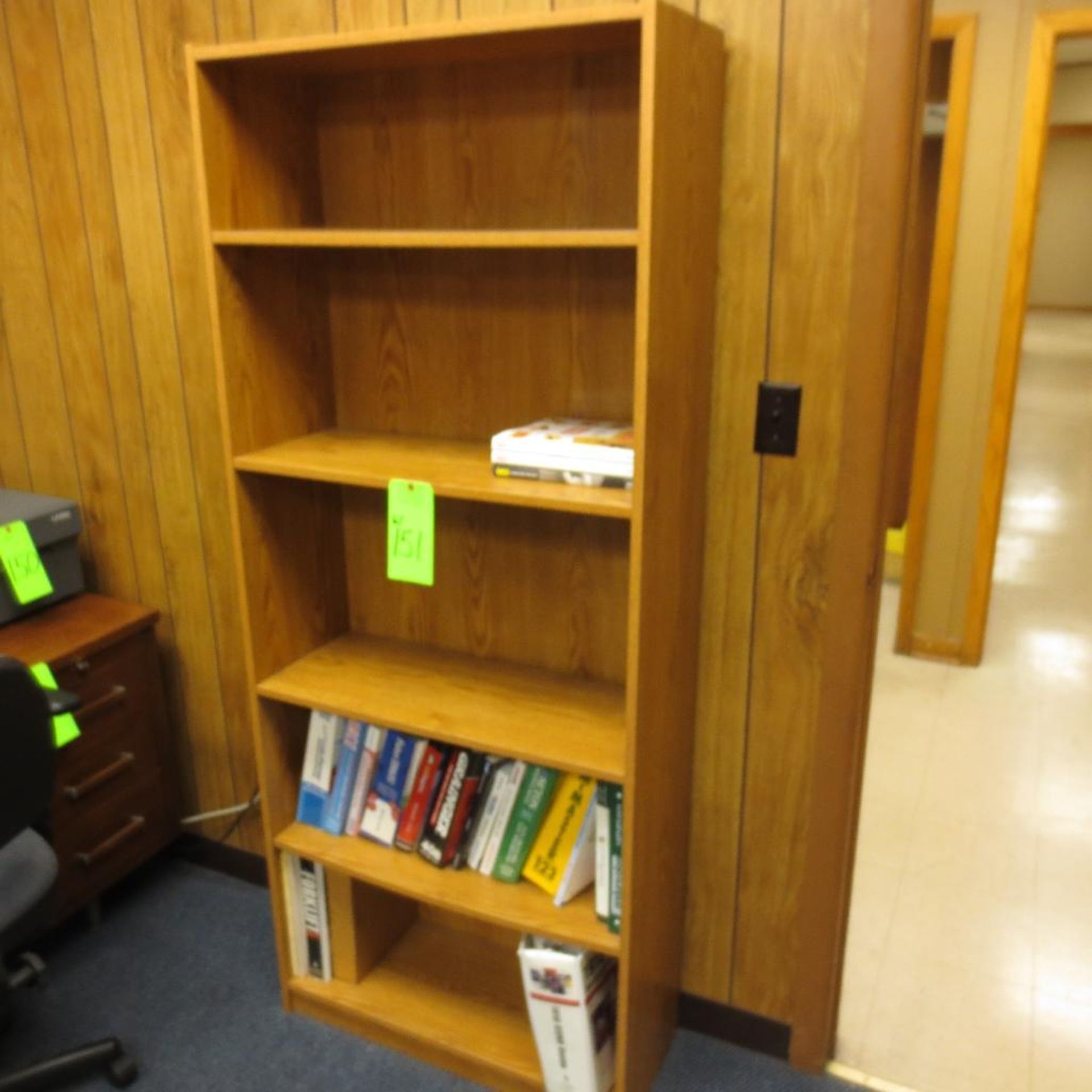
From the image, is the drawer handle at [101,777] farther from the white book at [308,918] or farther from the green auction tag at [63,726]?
the white book at [308,918]

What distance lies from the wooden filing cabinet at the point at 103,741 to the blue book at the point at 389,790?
679 mm

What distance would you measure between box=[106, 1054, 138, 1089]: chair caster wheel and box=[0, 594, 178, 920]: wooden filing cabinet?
37 centimetres

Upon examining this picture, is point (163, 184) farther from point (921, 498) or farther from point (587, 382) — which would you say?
Answer: point (921, 498)

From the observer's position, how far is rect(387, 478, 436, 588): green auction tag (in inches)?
61.6

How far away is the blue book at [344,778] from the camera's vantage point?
1864mm

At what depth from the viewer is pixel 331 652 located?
1976 millimetres

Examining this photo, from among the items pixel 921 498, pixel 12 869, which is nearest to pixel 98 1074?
pixel 12 869

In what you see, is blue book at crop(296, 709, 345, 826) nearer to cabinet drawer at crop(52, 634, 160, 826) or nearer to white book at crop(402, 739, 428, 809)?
white book at crop(402, 739, 428, 809)

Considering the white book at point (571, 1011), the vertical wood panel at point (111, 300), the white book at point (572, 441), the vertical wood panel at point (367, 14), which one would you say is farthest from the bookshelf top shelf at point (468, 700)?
the vertical wood panel at point (367, 14)

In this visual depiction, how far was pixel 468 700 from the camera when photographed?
178 centimetres

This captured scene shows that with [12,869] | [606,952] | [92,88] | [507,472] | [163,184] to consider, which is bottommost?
[606,952]

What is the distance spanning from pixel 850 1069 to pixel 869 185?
1.58 metres

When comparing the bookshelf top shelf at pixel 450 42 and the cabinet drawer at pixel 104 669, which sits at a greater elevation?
the bookshelf top shelf at pixel 450 42

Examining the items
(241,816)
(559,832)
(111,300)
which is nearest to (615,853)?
(559,832)
